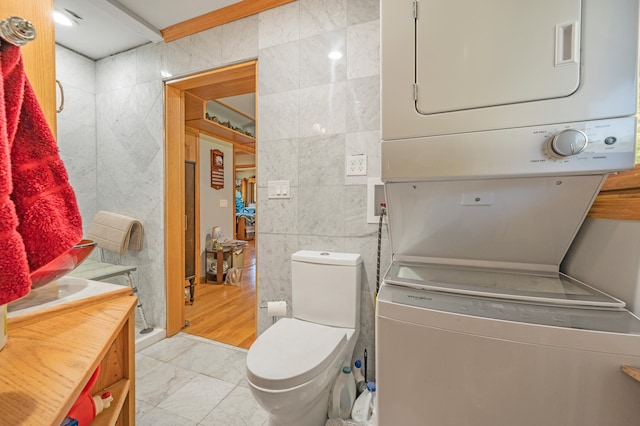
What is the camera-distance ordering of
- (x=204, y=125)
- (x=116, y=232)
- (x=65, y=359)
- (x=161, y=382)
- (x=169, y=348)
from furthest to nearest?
(x=204, y=125)
(x=116, y=232)
(x=169, y=348)
(x=161, y=382)
(x=65, y=359)

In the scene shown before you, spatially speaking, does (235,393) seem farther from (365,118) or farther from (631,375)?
(365,118)

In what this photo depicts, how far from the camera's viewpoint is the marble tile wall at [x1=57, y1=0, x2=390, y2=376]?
1514 millimetres

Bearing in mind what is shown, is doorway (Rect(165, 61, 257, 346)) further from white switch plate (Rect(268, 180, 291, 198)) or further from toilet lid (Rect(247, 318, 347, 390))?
toilet lid (Rect(247, 318, 347, 390))

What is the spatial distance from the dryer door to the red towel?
0.94 m

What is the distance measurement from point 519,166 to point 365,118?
36.5 inches

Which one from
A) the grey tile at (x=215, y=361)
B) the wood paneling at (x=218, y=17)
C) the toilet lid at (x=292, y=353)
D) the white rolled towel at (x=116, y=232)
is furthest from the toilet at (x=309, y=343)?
the wood paneling at (x=218, y=17)

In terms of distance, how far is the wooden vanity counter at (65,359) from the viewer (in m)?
0.43

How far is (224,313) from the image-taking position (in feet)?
8.41

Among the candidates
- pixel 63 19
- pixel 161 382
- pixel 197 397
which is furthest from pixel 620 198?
pixel 63 19

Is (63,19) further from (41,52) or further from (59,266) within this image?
(59,266)

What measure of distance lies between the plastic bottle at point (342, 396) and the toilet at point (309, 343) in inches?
1.3

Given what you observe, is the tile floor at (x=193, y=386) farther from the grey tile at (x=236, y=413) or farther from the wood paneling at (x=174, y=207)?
the wood paneling at (x=174, y=207)

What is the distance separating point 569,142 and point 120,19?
273 cm

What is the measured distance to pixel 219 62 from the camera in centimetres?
187
